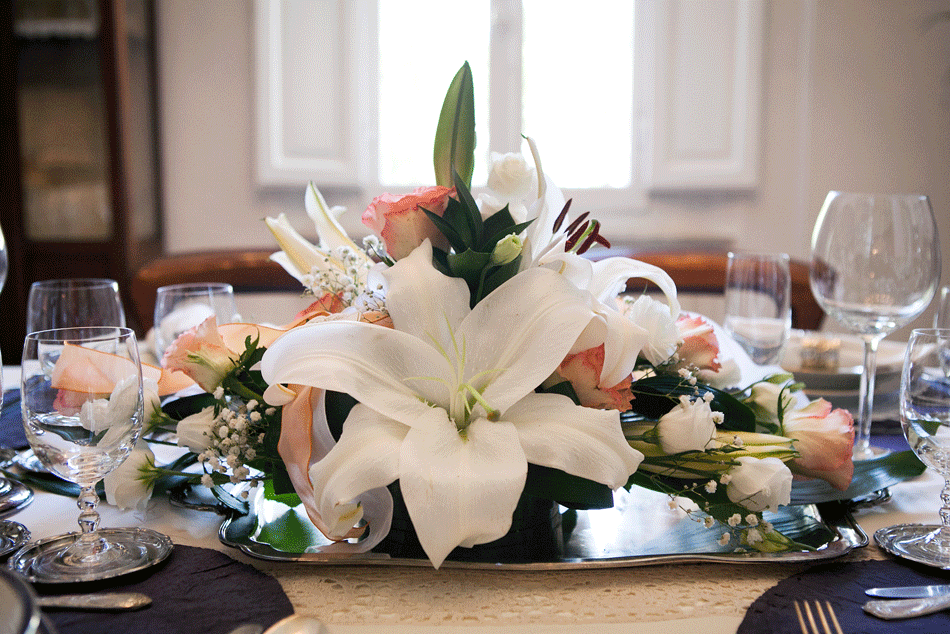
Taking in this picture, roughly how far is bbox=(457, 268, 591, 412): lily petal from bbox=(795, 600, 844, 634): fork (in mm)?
227

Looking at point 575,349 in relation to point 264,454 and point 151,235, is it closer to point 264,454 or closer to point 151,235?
point 264,454

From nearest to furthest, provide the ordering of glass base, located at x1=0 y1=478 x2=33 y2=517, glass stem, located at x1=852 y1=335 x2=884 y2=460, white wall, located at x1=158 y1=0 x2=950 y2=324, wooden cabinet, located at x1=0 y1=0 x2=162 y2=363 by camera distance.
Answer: glass base, located at x1=0 y1=478 x2=33 y2=517 < glass stem, located at x1=852 y1=335 x2=884 y2=460 < wooden cabinet, located at x1=0 y1=0 x2=162 y2=363 < white wall, located at x1=158 y1=0 x2=950 y2=324

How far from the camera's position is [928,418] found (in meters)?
0.65

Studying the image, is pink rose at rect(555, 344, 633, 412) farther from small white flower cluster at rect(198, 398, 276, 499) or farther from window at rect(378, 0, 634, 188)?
window at rect(378, 0, 634, 188)

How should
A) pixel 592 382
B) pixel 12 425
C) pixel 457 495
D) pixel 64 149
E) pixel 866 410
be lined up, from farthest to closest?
pixel 64 149
pixel 12 425
pixel 866 410
pixel 592 382
pixel 457 495

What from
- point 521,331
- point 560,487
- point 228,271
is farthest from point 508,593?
point 228,271

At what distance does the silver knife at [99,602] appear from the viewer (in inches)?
21.1

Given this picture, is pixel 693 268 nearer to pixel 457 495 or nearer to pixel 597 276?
pixel 597 276

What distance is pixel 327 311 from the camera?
73cm

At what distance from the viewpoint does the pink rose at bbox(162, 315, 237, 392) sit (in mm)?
663

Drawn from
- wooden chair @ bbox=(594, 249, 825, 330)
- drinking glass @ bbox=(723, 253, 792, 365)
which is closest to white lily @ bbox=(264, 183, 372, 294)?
drinking glass @ bbox=(723, 253, 792, 365)

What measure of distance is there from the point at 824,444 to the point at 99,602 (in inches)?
21.8

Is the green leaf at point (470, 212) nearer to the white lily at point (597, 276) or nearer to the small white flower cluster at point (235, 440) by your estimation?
the white lily at point (597, 276)

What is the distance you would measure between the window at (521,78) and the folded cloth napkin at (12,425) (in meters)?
2.38
